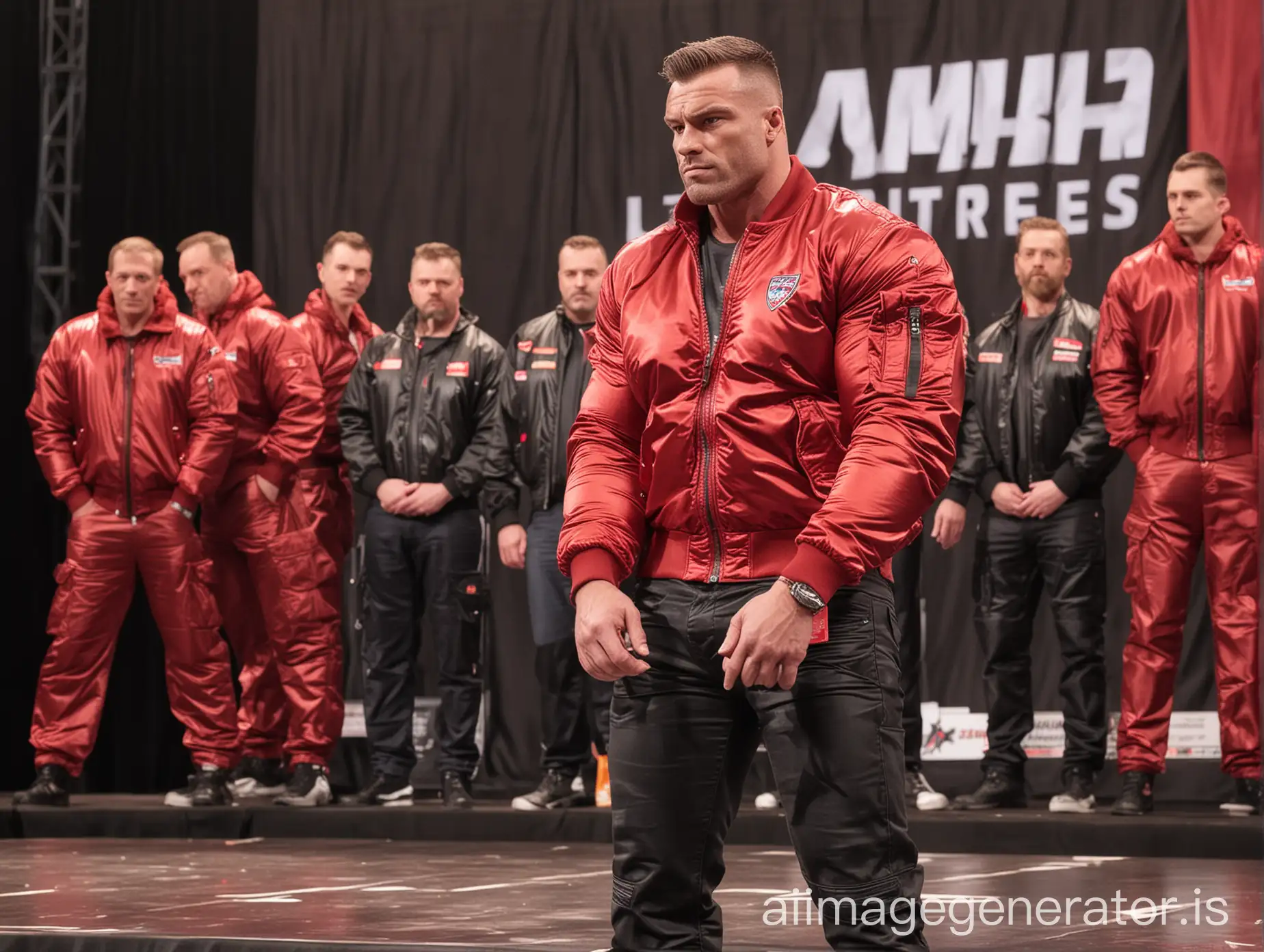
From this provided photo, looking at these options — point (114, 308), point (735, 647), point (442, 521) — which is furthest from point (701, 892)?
point (114, 308)

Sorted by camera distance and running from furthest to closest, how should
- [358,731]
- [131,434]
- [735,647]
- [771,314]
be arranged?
[358,731] → [131,434] → [771,314] → [735,647]

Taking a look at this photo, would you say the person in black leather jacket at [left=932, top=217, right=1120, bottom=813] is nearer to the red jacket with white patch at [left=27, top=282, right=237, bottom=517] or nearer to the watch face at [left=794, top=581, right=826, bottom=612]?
the red jacket with white patch at [left=27, top=282, right=237, bottom=517]

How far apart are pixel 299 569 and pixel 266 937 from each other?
3.21m

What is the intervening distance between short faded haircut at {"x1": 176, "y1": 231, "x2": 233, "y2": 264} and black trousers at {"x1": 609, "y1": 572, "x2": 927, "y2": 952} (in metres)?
4.88

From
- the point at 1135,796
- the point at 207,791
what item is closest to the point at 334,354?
the point at 207,791

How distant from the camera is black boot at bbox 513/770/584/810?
606 cm

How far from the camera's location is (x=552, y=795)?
6125 mm

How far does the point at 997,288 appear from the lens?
6.83 metres

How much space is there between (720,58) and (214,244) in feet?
16.0

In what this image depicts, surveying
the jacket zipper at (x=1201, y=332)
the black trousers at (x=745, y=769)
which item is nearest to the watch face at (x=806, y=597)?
the black trousers at (x=745, y=769)

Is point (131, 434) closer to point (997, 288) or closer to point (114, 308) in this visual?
point (114, 308)

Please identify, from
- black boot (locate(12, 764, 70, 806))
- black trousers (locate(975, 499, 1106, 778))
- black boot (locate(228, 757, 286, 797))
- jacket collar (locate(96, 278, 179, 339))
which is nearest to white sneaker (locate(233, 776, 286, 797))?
black boot (locate(228, 757, 286, 797))

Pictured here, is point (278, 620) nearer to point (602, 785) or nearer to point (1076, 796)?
point (602, 785)

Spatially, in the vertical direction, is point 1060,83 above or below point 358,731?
above
